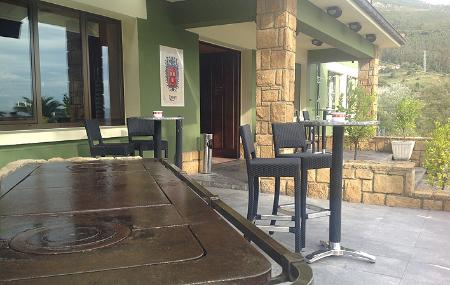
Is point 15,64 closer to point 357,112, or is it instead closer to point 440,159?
point 440,159

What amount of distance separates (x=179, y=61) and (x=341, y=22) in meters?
3.59

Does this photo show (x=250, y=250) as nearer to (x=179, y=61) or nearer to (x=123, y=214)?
(x=123, y=214)

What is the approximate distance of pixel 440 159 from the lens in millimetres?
4625

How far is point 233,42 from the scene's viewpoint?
7.41 metres

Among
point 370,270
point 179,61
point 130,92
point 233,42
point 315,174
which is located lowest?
point 370,270

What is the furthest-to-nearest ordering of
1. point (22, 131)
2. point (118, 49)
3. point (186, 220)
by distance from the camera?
1. point (118, 49)
2. point (22, 131)
3. point (186, 220)

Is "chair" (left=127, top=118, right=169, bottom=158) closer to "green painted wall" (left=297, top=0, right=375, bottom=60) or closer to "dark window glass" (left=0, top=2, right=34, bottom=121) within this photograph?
"dark window glass" (left=0, top=2, right=34, bottom=121)

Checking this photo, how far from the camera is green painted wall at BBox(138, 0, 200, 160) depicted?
557 centimetres

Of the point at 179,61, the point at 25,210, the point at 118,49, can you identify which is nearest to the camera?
the point at 25,210

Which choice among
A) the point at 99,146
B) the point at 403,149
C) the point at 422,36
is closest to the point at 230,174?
the point at 99,146

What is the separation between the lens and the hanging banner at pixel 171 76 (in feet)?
19.4

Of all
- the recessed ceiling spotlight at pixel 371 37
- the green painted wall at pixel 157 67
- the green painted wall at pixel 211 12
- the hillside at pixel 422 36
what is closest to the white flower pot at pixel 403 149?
the recessed ceiling spotlight at pixel 371 37

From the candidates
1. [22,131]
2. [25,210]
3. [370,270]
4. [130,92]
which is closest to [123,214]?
[25,210]

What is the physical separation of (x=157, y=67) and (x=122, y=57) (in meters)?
0.54
